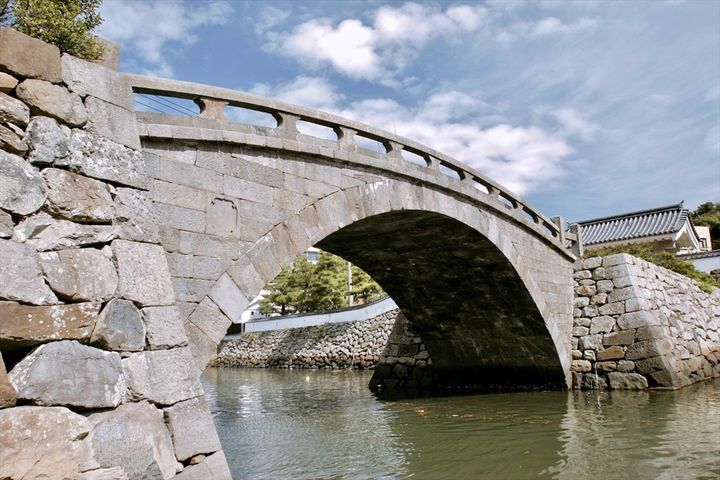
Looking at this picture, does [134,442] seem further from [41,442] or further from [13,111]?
[13,111]

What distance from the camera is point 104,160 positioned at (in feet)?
13.9

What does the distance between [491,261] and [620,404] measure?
3.80m

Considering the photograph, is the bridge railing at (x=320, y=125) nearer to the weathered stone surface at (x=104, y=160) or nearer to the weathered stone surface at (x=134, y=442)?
the weathered stone surface at (x=104, y=160)

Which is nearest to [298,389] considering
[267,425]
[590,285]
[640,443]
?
[267,425]

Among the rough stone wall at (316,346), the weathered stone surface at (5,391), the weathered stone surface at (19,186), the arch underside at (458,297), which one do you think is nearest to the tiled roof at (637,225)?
the rough stone wall at (316,346)

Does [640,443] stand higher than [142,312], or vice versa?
[142,312]

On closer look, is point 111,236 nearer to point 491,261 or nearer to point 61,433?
point 61,433

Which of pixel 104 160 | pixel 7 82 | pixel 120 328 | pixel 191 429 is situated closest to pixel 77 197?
pixel 104 160

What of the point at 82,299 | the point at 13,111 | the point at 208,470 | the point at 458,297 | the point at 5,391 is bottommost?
the point at 208,470

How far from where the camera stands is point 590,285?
1406 centimetres

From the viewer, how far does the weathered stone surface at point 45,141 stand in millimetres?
3777

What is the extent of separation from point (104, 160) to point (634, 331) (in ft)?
39.7

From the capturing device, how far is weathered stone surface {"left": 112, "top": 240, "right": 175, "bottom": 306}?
4.06m

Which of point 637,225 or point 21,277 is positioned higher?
point 637,225
